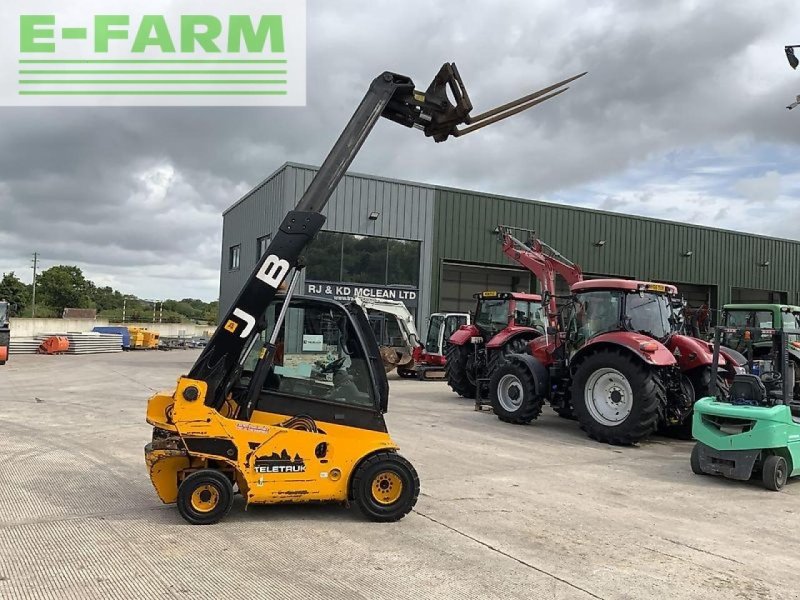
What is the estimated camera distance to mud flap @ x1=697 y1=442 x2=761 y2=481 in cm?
688

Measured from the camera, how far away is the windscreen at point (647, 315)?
973 cm

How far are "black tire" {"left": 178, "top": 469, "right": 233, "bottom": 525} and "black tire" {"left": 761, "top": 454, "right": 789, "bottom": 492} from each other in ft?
18.1

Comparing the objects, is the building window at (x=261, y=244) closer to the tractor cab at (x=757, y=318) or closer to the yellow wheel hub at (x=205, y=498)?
the tractor cab at (x=757, y=318)

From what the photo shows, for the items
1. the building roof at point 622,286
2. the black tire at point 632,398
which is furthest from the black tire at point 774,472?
the building roof at point 622,286

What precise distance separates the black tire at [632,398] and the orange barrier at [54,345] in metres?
26.8

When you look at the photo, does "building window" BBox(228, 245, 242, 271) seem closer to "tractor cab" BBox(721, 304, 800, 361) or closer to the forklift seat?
"tractor cab" BBox(721, 304, 800, 361)

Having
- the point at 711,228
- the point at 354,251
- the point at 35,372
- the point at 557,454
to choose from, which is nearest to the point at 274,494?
the point at 557,454

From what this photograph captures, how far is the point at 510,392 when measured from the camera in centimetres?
1110

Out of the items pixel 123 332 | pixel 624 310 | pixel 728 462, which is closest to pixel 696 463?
pixel 728 462

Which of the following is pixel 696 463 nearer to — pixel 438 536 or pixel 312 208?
pixel 438 536

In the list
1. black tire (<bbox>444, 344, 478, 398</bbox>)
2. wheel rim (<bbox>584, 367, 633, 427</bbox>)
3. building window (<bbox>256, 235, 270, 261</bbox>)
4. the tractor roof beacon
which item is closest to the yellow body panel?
the tractor roof beacon

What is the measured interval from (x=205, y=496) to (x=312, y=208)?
97.1 inches

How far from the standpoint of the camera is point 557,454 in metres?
8.55

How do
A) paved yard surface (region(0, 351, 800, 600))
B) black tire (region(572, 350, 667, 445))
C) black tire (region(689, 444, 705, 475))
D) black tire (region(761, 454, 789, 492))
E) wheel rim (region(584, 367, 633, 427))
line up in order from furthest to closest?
wheel rim (region(584, 367, 633, 427))
black tire (region(572, 350, 667, 445))
black tire (region(689, 444, 705, 475))
black tire (region(761, 454, 789, 492))
paved yard surface (region(0, 351, 800, 600))
